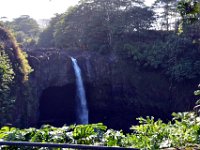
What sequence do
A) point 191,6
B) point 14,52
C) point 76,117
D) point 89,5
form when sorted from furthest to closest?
1. point 89,5
2. point 76,117
3. point 14,52
4. point 191,6

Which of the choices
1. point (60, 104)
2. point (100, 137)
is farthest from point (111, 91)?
point (100, 137)

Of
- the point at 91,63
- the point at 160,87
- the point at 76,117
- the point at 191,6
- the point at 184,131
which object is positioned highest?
the point at 191,6

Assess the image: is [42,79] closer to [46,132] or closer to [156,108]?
[156,108]

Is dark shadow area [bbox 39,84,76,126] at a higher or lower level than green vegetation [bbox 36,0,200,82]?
lower

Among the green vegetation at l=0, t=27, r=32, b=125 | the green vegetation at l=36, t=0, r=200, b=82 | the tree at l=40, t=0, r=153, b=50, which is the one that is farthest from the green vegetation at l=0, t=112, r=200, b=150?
the tree at l=40, t=0, r=153, b=50

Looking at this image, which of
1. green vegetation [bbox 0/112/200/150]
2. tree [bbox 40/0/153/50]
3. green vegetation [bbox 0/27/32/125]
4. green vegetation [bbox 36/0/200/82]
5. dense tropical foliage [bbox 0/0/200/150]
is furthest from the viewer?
tree [bbox 40/0/153/50]

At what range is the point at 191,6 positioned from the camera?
6.05m

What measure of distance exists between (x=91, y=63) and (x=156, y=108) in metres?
5.70

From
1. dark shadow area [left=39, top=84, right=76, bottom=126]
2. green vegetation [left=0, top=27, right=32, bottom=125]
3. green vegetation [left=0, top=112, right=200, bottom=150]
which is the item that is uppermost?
green vegetation [left=0, top=112, right=200, bottom=150]

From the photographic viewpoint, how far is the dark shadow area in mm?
25641

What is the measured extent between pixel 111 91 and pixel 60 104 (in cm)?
387

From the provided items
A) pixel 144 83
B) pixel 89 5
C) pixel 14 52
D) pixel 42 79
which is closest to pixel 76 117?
pixel 42 79

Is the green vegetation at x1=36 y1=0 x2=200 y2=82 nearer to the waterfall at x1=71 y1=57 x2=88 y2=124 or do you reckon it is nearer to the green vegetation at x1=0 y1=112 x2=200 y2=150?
the waterfall at x1=71 y1=57 x2=88 y2=124

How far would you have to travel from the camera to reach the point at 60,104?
26.3 metres
